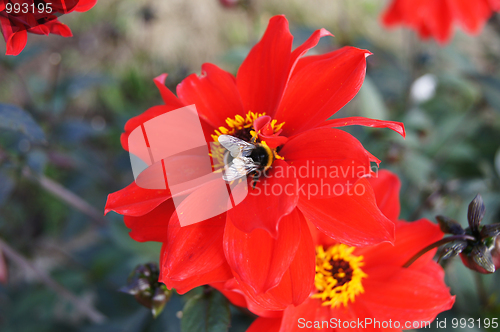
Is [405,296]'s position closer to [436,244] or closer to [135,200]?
[436,244]

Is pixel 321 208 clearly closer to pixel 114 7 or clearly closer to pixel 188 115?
pixel 188 115

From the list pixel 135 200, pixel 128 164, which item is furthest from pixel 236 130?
pixel 128 164

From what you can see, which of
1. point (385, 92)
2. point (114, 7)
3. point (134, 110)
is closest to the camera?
point (134, 110)

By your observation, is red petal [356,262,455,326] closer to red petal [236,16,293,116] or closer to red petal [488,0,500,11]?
red petal [236,16,293,116]

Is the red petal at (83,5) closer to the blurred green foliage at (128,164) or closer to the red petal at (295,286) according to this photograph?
the blurred green foliage at (128,164)

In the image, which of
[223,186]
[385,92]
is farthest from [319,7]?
[223,186]

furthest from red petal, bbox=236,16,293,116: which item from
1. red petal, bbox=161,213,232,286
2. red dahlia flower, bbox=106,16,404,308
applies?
red petal, bbox=161,213,232,286

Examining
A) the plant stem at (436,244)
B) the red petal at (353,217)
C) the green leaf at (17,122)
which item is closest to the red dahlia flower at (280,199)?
the red petal at (353,217)
